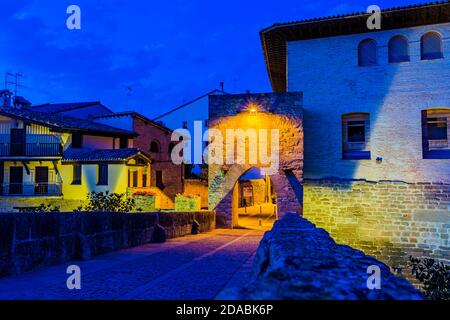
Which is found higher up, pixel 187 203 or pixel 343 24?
pixel 343 24

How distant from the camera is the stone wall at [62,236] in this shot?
507 cm

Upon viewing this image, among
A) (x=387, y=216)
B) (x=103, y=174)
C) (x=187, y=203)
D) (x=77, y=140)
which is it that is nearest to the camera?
(x=387, y=216)

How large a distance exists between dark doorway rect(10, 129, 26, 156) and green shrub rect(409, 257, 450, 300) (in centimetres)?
2325

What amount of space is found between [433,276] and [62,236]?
439 inches

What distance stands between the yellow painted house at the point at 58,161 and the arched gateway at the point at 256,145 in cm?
869

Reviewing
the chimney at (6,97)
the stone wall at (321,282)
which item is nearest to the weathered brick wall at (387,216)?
the stone wall at (321,282)

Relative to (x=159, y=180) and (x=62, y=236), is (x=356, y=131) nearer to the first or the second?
(x=62, y=236)

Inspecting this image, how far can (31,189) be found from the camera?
24.6 meters

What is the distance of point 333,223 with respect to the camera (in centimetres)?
1509

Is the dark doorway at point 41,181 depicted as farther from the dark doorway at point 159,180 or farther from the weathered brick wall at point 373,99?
the weathered brick wall at point 373,99

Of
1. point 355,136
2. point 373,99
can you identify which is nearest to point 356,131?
point 355,136

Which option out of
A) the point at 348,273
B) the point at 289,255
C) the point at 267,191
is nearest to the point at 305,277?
the point at 348,273

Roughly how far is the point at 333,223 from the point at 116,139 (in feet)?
58.7

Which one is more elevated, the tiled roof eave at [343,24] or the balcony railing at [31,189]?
the tiled roof eave at [343,24]
